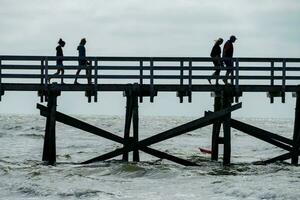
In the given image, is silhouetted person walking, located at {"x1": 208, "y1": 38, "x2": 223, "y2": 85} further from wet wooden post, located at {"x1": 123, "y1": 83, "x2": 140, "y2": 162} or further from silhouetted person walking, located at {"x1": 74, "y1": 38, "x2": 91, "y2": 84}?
silhouetted person walking, located at {"x1": 74, "y1": 38, "x2": 91, "y2": 84}

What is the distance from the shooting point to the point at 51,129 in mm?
20859

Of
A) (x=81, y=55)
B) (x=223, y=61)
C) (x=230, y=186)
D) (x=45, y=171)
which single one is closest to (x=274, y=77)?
(x=223, y=61)

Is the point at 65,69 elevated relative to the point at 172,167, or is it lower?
elevated

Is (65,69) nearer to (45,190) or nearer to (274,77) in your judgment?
(45,190)

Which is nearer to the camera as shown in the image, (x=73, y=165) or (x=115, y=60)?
(x=115, y=60)

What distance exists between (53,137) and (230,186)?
563 cm

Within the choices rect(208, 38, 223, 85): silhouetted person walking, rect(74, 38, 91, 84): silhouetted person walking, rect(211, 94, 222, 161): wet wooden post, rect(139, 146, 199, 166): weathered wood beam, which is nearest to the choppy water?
rect(139, 146, 199, 166): weathered wood beam

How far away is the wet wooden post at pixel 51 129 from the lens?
20672 millimetres

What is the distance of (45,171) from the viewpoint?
2089 centimetres

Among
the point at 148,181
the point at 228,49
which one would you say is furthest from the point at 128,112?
the point at 228,49

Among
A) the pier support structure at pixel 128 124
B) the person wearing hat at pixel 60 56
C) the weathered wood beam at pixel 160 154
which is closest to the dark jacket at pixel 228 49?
the pier support structure at pixel 128 124

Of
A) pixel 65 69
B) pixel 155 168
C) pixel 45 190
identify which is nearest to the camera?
pixel 45 190

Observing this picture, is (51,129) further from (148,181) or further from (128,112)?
(148,181)

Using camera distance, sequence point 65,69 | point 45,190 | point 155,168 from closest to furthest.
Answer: point 45,190, point 65,69, point 155,168
